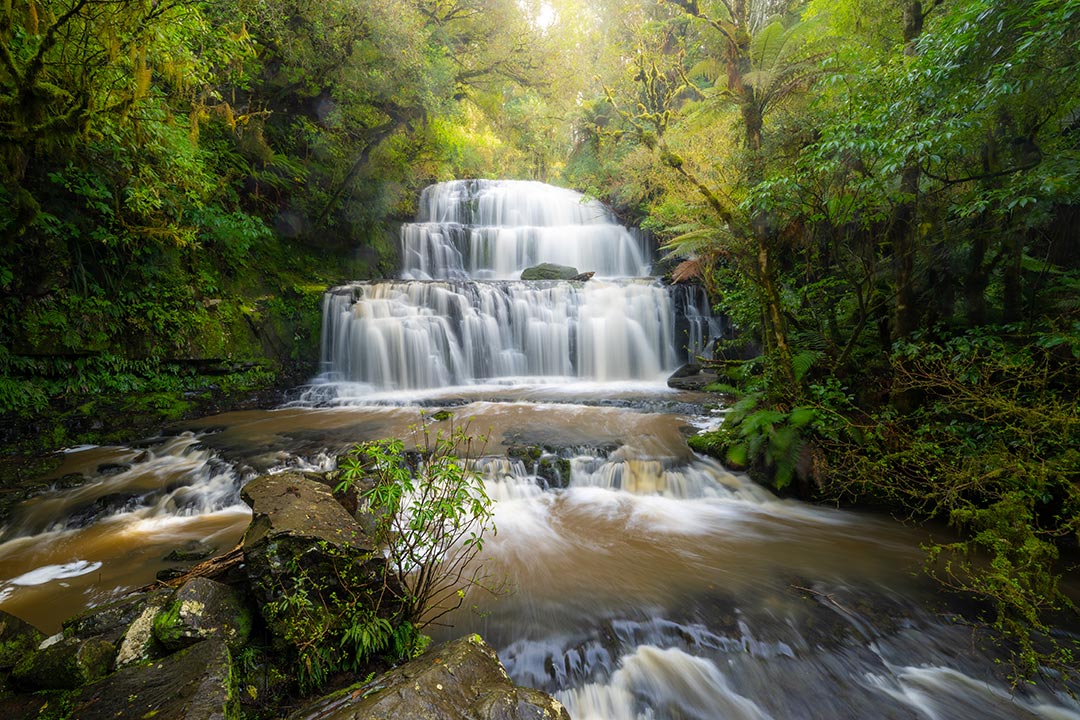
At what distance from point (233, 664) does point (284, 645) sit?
0.23m

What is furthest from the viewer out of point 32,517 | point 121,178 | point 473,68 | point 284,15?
point 473,68

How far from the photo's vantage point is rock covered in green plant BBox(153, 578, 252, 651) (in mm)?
1986

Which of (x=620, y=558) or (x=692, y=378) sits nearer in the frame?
(x=620, y=558)

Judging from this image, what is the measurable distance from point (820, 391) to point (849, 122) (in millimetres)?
2734

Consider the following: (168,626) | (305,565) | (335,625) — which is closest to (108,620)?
(168,626)

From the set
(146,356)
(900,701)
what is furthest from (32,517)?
(900,701)

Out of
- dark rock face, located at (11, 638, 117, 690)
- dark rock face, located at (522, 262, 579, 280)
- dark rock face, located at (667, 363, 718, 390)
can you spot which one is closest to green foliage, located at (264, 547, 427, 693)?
dark rock face, located at (11, 638, 117, 690)

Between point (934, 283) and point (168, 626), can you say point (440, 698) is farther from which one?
point (934, 283)

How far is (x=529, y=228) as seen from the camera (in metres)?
17.3

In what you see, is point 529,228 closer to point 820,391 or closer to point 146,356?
point 146,356

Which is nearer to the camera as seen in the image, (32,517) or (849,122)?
(849,122)

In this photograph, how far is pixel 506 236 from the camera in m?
16.8

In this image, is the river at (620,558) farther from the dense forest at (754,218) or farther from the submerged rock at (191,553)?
the dense forest at (754,218)

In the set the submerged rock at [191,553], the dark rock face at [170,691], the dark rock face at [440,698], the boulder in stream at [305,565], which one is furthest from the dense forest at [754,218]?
the submerged rock at [191,553]
